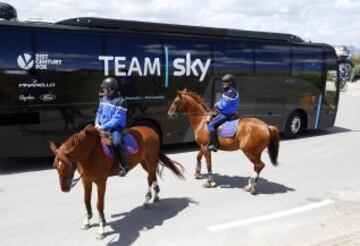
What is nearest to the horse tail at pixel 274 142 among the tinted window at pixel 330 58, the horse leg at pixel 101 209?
the horse leg at pixel 101 209

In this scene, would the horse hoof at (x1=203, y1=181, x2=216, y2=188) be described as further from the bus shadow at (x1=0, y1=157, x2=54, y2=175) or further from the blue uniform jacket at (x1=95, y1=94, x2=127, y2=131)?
the bus shadow at (x1=0, y1=157, x2=54, y2=175)

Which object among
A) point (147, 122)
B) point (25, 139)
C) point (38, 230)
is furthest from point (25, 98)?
point (38, 230)

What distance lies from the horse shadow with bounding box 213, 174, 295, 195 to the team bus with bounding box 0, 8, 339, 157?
3.10 m

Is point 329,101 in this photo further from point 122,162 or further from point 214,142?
point 122,162

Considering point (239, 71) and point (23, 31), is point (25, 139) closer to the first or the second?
point (23, 31)

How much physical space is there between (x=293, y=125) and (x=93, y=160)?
1095 cm

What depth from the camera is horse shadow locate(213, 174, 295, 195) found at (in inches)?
366

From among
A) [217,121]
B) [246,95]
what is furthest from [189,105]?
[246,95]

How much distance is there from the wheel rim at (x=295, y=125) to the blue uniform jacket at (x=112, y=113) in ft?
33.9

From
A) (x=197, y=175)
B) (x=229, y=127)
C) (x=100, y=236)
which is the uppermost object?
(x=229, y=127)

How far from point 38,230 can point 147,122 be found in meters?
5.98

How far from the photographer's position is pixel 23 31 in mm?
10078

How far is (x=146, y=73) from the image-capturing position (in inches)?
478

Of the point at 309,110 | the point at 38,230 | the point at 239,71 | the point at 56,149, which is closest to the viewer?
the point at 56,149
